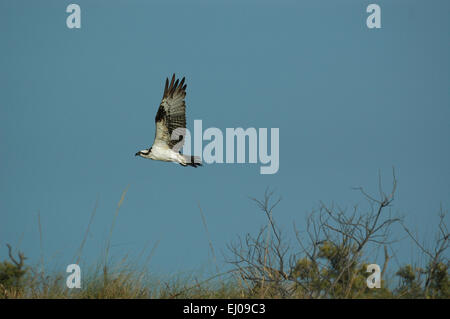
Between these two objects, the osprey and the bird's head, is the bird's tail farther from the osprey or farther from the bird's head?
the bird's head

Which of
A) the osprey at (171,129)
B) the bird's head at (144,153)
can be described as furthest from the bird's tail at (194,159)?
the bird's head at (144,153)

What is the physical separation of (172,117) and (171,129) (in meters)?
0.21

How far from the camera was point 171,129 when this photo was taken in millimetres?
8633

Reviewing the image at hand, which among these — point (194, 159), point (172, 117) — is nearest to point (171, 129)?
point (172, 117)

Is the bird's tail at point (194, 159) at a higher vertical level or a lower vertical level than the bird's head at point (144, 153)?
lower

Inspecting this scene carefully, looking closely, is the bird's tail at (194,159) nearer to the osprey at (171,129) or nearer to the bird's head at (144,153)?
the osprey at (171,129)

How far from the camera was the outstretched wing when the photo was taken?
8.43m

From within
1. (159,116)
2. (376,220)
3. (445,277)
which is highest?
(159,116)

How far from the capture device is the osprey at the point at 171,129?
27.7ft
